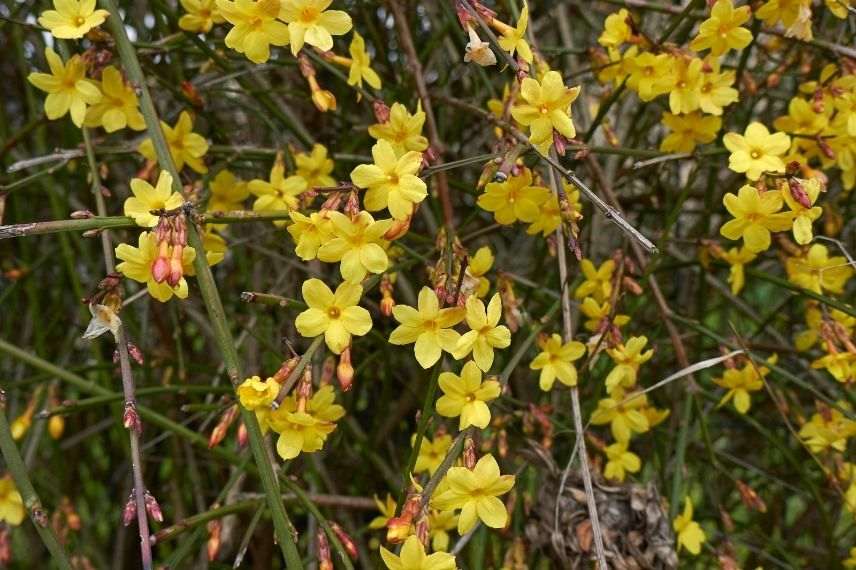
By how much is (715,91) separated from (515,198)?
16.6 inches

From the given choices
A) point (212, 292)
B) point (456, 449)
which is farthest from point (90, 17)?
point (456, 449)

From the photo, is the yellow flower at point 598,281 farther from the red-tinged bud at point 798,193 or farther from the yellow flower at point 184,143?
the yellow flower at point 184,143

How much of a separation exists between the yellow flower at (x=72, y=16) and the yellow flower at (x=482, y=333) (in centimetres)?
68

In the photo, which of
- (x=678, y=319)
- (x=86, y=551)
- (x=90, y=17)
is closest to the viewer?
(x=90, y=17)

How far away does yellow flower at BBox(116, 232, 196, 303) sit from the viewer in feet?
4.31

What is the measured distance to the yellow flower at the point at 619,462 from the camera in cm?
177

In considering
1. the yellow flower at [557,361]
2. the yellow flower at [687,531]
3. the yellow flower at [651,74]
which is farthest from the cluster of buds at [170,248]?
the yellow flower at [687,531]

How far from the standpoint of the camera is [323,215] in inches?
51.9

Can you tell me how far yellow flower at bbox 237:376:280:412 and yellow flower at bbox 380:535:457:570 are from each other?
23 cm

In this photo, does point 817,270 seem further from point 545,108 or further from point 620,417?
point 545,108

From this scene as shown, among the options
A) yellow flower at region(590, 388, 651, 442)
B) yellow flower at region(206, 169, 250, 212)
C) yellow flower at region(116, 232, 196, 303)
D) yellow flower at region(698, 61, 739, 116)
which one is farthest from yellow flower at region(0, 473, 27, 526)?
yellow flower at region(698, 61, 739, 116)

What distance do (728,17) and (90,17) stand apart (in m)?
0.96

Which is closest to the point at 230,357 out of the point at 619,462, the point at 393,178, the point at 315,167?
the point at 393,178

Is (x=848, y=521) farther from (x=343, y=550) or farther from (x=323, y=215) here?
(x=323, y=215)
